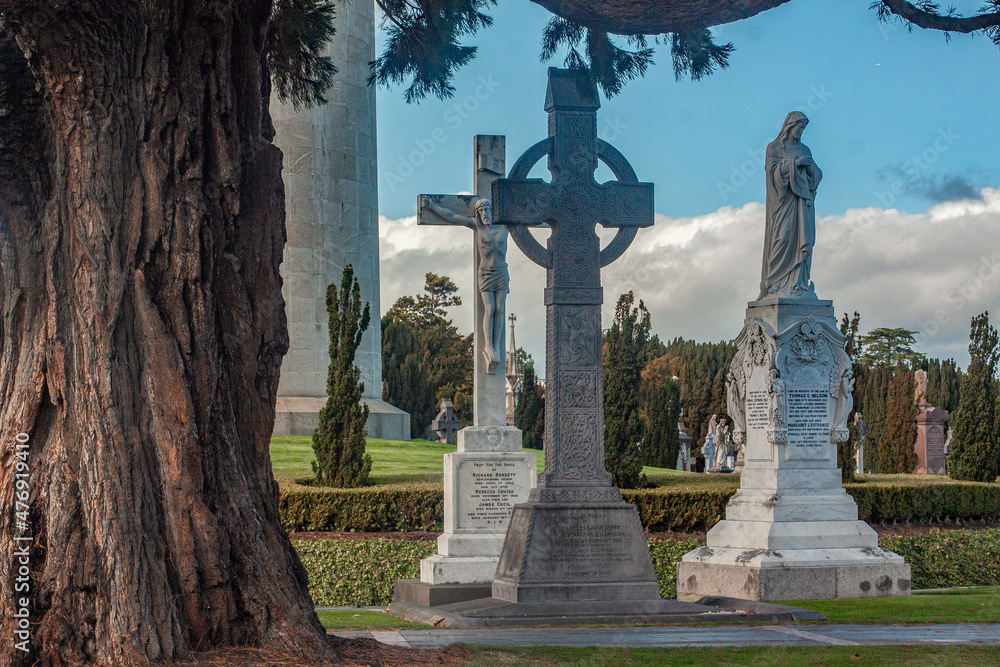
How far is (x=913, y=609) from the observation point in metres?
10.1

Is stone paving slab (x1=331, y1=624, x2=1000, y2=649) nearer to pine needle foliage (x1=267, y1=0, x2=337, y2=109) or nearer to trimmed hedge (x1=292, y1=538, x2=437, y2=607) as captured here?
pine needle foliage (x1=267, y1=0, x2=337, y2=109)

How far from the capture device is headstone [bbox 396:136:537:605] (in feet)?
Result: 40.1

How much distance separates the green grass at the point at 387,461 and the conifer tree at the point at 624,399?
3.41 ft

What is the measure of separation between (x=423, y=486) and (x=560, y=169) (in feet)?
29.4

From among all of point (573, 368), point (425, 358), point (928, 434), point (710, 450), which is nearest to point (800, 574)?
point (573, 368)

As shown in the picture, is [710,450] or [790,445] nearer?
[790,445]

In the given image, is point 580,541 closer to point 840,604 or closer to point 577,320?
point 577,320

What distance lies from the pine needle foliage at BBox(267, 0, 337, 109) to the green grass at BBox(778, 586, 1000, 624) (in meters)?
6.76

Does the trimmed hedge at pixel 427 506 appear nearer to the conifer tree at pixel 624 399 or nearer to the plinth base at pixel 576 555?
the conifer tree at pixel 624 399

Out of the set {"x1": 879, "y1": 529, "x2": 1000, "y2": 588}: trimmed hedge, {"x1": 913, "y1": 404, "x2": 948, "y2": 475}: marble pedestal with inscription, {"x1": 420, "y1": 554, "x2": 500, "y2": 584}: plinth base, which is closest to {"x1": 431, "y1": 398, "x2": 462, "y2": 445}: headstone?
{"x1": 913, "y1": 404, "x2": 948, "y2": 475}: marble pedestal with inscription

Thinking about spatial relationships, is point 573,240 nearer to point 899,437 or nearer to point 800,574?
point 800,574

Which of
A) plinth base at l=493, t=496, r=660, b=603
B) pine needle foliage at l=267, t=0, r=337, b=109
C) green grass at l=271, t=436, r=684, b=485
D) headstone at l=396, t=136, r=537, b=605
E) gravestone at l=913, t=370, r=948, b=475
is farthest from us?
gravestone at l=913, t=370, r=948, b=475

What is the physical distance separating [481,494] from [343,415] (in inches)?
266

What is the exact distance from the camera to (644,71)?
9.48 metres
